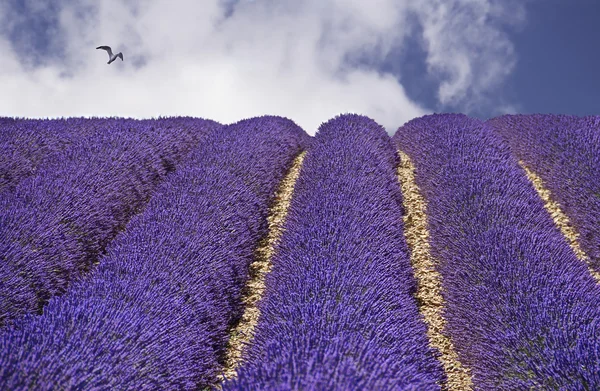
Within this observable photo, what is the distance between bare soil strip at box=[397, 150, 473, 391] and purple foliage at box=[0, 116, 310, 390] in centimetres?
149

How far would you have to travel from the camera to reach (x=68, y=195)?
5117 mm

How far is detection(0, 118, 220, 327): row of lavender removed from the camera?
4.08 metres

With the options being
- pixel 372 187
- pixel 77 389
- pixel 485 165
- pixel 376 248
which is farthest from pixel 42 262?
pixel 485 165

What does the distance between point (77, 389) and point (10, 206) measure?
2989 mm

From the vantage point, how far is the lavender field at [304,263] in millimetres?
2795

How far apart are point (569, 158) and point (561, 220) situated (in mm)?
942

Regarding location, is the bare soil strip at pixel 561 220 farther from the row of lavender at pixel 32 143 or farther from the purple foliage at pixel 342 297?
the row of lavender at pixel 32 143

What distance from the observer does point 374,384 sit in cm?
206

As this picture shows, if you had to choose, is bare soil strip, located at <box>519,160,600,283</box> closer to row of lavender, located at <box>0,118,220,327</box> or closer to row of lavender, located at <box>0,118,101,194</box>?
row of lavender, located at <box>0,118,220,327</box>

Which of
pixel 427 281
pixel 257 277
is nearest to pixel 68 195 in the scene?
pixel 257 277

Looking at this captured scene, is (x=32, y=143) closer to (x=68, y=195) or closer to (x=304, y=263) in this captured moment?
(x=68, y=195)

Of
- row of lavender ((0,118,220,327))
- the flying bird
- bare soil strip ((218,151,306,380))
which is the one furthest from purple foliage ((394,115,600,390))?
the flying bird

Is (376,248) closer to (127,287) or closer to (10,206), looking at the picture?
(127,287)

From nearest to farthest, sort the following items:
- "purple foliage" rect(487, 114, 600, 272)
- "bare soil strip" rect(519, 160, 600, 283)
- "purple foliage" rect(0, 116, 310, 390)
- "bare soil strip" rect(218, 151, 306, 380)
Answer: "purple foliage" rect(0, 116, 310, 390) → "bare soil strip" rect(218, 151, 306, 380) → "bare soil strip" rect(519, 160, 600, 283) → "purple foliage" rect(487, 114, 600, 272)
